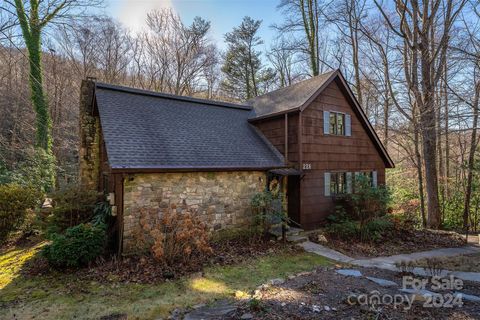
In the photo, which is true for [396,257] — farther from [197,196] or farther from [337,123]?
[197,196]

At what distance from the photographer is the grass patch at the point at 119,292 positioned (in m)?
4.45

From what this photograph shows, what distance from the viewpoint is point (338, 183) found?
36.8ft

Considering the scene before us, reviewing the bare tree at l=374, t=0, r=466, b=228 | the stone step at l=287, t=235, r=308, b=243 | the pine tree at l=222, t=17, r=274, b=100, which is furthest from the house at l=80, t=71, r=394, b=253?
the pine tree at l=222, t=17, r=274, b=100

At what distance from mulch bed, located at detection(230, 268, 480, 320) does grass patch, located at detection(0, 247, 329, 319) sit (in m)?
0.88

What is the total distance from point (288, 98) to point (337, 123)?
229 cm

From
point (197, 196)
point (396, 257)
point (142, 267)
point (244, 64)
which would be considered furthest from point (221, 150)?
point (244, 64)

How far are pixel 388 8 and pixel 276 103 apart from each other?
669cm

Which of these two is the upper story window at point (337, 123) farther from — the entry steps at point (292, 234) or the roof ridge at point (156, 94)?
the entry steps at point (292, 234)

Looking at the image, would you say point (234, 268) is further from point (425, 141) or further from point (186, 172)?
point (425, 141)

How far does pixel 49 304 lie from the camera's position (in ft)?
15.5

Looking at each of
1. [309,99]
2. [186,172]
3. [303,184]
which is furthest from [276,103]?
[186,172]

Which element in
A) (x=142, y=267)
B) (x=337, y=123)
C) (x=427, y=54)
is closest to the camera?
(x=142, y=267)

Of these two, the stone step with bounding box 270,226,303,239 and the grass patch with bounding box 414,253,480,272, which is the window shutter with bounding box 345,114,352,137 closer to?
the stone step with bounding box 270,226,303,239

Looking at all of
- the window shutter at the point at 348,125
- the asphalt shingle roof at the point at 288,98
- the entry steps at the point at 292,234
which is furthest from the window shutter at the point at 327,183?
the asphalt shingle roof at the point at 288,98
